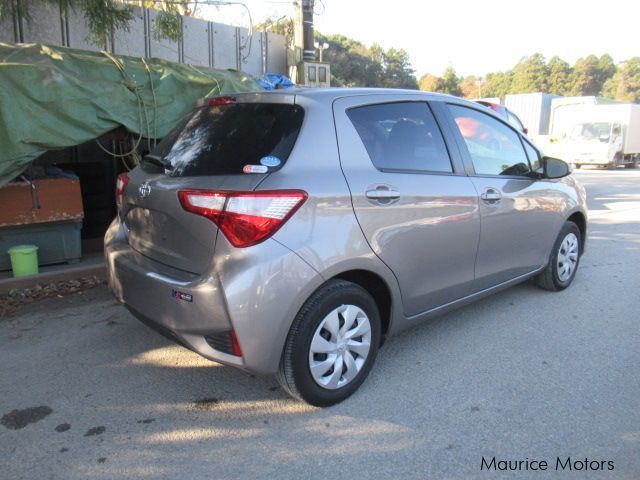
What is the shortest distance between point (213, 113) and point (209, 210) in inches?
35.7

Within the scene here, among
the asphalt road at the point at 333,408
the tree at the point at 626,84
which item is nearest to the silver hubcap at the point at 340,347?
the asphalt road at the point at 333,408

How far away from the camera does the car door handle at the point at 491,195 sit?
3855mm

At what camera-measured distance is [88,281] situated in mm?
5332

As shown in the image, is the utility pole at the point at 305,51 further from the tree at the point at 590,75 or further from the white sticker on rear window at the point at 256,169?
the tree at the point at 590,75

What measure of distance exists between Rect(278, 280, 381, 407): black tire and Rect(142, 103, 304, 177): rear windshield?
0.76 meters

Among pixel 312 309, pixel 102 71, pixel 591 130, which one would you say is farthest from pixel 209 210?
pixel 591 130

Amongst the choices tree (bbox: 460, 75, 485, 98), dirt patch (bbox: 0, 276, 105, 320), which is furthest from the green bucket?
tree (bbox: 460, 75, 485, 98)

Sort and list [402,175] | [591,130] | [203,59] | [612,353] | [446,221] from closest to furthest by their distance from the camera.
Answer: [402,175] → [446,221] → [612,353] → [203,59] → [591,130]

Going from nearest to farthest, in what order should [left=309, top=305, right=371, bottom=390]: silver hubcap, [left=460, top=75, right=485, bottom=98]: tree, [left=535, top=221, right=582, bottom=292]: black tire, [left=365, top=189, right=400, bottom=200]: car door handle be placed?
[left=309, top=305, right=371, bottom=390]: silver hubcap → [left=365, top=189, right=400, bottom=200]: car door handle → [left=535, top=221, right=582, bottom=292]: black tire → [left=460, top=75, right=485, bottom=98]: tree

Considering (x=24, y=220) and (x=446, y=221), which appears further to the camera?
(x=24, y=220)

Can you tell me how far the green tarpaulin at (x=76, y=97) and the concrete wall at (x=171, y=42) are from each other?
5.05 ft

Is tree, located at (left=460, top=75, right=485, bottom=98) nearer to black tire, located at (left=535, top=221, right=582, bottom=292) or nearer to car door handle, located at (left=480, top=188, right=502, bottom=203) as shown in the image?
black tire, located at (left=535, top=221, right=582, bottom=292)

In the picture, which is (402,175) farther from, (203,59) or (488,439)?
(203,59)

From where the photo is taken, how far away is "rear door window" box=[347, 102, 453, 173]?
322 centimetres
